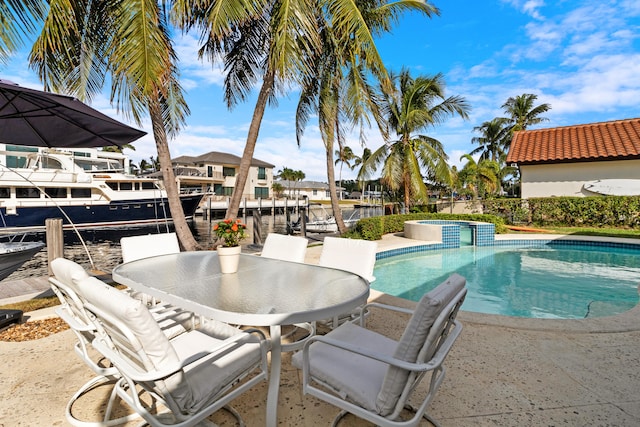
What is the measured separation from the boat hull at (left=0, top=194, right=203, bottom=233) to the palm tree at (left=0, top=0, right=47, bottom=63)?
11985mm

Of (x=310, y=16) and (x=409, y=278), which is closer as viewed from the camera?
(x=310, y=16)

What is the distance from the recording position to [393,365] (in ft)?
4.58

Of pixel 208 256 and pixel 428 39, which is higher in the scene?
pixel 428 39

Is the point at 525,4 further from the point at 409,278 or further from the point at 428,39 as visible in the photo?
the point at 409,278

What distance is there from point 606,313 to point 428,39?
454 inches

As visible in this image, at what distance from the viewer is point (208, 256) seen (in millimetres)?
3629

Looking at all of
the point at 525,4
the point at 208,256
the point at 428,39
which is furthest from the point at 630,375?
the point at 428,39

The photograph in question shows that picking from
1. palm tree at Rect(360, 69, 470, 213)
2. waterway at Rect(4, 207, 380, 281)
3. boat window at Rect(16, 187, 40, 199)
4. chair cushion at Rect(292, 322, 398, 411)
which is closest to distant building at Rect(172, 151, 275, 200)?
waterway at Rect(4, 207, 380, 281)

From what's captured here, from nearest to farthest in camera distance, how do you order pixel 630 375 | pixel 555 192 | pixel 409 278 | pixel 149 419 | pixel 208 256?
pixel 149 419, pixel 630 375, pixel 208 256, pixel 409 278, pixel 555 192

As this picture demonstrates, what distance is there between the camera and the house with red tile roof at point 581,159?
41.9 feet

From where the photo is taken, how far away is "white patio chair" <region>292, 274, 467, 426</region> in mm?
1402

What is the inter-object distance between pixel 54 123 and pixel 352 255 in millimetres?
4088

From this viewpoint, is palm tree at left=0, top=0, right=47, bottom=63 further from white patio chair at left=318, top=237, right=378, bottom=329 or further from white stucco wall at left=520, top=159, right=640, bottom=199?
white stucco wall at left=520, top=159, right=640, bottom=199

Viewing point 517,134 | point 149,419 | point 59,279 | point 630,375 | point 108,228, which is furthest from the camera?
point 108,228
